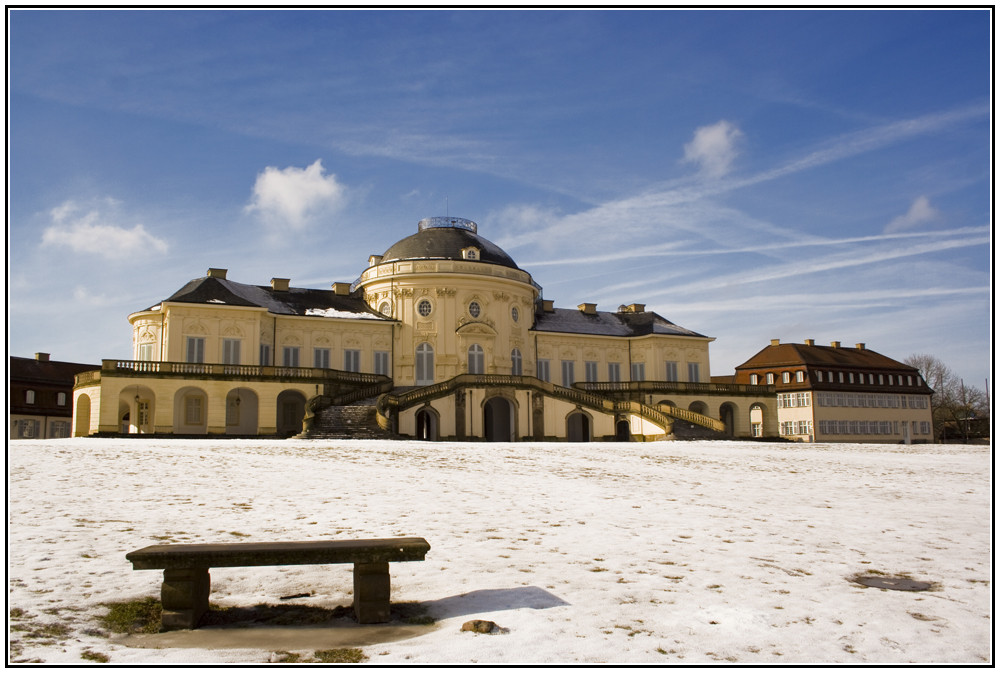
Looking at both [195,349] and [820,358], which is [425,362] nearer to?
[195,349]

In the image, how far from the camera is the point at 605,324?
198ft

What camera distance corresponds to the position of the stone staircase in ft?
121

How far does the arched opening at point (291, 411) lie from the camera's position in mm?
46250

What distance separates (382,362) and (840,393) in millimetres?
43046

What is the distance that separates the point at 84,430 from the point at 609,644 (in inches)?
1682

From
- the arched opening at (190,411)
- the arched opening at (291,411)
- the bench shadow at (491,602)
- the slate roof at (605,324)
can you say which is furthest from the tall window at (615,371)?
the bench shadow at (491,602)

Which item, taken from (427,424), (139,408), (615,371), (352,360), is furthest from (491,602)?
(615,371)

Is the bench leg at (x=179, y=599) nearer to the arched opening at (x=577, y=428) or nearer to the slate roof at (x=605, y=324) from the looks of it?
the arched opening at (x=577, y=428)

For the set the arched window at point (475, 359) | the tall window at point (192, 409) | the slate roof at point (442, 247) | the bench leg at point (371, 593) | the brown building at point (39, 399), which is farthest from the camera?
the brown building at point (39, 399)

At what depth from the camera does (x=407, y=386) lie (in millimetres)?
51406

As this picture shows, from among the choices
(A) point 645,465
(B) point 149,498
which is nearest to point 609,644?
(B) point 149,498

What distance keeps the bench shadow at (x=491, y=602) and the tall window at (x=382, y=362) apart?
1755 inches

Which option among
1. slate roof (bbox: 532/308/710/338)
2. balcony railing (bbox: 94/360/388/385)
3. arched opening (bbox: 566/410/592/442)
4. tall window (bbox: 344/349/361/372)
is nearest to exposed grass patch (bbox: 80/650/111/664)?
balcony railing (bbox: 94/360/388/385)

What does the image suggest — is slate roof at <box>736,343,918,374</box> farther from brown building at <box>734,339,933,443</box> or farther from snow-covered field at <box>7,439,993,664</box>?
snow-covered field at <box>7,439,993,664</box>
